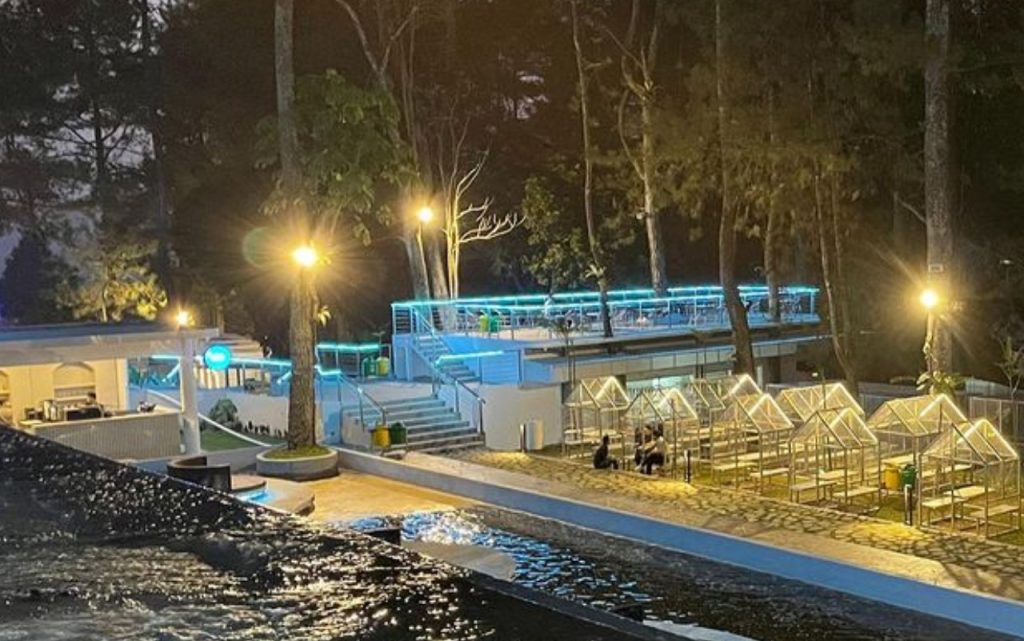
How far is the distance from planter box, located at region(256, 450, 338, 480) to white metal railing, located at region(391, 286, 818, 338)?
25.4 ft

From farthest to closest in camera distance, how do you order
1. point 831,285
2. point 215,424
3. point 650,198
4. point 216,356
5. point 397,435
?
point 650,198
point 216,356
point 215,424
point 831,285
point 397,435

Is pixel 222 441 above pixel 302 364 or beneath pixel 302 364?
beneath

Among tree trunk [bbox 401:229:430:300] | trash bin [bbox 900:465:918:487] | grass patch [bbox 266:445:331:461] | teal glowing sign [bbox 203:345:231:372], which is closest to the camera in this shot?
trash bin [bbox 900:465:918:487]

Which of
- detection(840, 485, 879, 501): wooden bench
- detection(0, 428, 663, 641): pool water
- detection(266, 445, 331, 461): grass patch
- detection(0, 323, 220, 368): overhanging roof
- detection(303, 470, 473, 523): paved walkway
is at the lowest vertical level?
detection(303, 470, 473, 523): paved walkway

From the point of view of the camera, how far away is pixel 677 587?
12.7 m

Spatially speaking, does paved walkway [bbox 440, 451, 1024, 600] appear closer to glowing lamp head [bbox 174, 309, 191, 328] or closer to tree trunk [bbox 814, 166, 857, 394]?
tree trunk [bbox 814, 166, 857, 394]

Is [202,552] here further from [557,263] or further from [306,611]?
[557,263]

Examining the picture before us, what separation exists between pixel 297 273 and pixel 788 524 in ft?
35.4

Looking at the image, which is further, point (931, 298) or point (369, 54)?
point (369, 54)

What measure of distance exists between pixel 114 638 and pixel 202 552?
0.85 metres

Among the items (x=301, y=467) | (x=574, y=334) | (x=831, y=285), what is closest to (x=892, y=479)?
(x=831, y=285)

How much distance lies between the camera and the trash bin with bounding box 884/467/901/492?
1581 cm

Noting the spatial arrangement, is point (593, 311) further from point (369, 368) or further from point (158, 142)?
point (158, 142)

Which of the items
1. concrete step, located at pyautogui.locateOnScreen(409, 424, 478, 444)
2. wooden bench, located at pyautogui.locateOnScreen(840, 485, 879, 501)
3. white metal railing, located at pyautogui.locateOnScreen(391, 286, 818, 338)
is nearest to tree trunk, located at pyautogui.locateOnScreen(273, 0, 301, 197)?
concrete step, located at pyautogui.locateOnScreen(409, 424, 478, 444)
